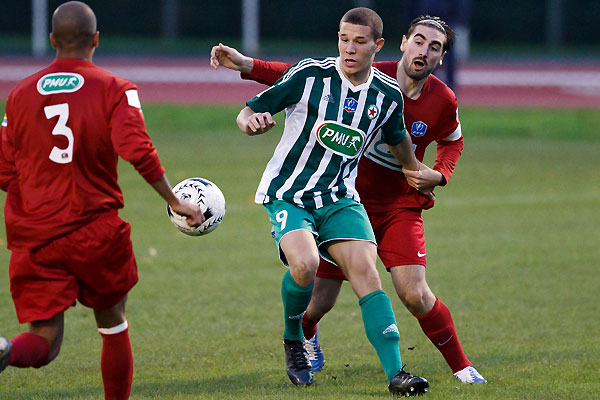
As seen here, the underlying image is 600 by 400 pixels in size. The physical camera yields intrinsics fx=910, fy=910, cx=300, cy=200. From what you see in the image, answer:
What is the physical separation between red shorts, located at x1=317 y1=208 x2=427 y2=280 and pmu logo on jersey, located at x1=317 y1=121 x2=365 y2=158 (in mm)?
631

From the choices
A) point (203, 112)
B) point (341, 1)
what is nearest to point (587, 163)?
point (203, 112)

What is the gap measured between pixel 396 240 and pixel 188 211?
5.04ft

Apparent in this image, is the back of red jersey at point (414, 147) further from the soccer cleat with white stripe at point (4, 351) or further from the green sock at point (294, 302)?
the soccer cleat with white stripe at point (4, 351)

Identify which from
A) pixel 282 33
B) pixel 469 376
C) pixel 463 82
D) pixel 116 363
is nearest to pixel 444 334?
pixel 469 376

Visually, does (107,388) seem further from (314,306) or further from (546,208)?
(546,208)

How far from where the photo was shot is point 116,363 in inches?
165

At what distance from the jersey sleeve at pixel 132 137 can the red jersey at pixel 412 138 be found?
159cm

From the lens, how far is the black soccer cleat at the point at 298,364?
502cm

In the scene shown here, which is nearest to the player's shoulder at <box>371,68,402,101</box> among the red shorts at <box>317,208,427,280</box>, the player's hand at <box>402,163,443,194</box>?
the player's hand at <box>402,163,443,194</box>

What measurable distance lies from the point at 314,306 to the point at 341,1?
2757 cm

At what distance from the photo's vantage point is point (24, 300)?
395 centimetres

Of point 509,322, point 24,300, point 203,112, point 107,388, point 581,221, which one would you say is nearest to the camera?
point 24,300

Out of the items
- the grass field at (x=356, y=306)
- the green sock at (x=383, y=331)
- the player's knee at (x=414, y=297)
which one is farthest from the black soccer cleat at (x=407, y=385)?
the player's knee at (x=414, y=297)

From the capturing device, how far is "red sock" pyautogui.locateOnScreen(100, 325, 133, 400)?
4195 millimetres
